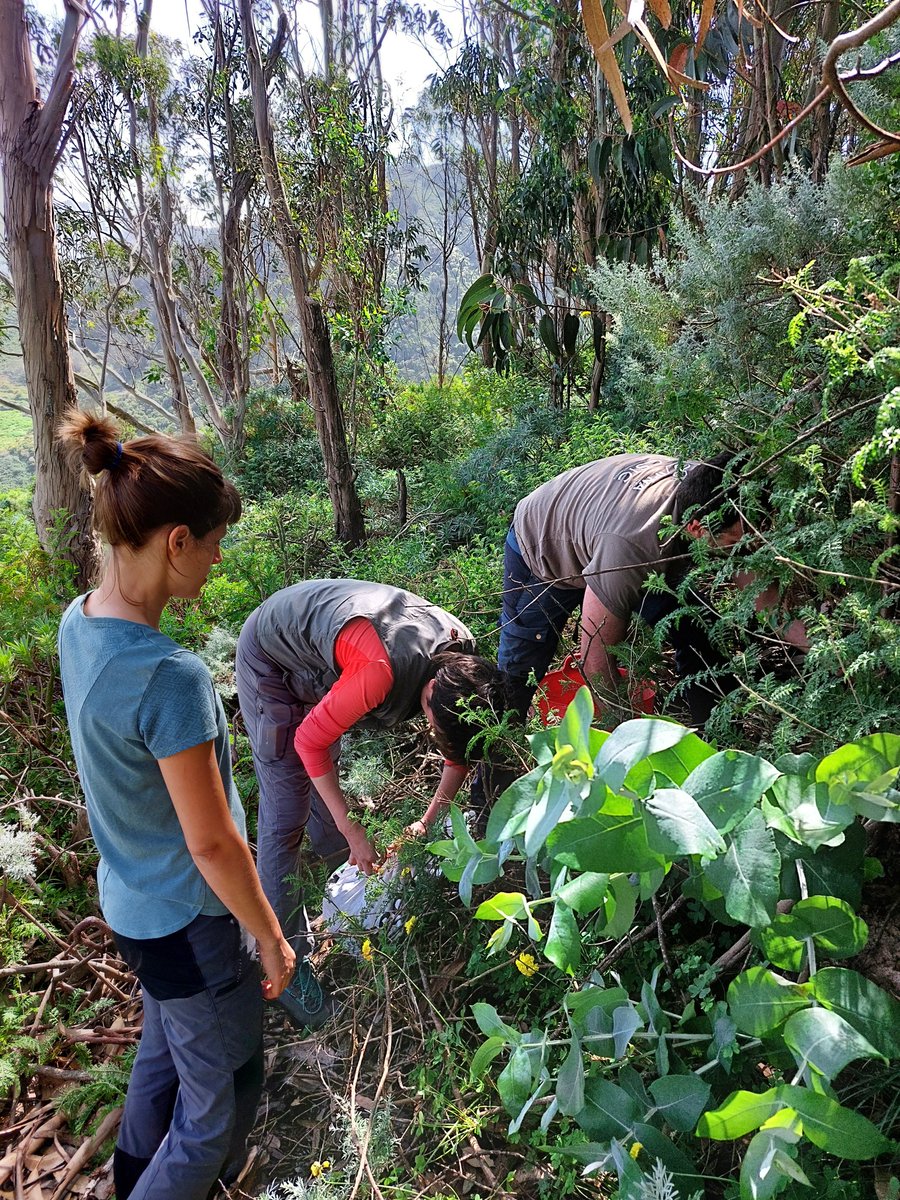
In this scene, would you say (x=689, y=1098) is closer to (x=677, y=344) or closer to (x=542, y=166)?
(x=677, y=344)

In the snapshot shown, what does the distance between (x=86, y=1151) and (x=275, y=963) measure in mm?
1053

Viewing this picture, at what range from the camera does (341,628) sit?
2.21m

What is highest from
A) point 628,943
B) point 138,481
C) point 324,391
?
point 324,391

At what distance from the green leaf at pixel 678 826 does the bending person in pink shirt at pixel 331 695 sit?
99 centimetres

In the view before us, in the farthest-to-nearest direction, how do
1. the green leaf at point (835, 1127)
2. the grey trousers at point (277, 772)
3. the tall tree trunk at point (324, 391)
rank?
the tall tree trunk at point (324, 391) < the grey trousers at point (277, 772) < the green leaf at point (835, 1127)

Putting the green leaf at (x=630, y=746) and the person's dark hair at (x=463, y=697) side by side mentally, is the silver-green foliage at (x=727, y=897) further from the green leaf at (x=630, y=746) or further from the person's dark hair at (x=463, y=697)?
the person's dark hair at (x=463, y=697)

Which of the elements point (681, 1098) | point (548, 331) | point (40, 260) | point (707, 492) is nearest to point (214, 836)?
point (681, 1098)

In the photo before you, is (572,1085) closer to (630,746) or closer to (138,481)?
(630,746)

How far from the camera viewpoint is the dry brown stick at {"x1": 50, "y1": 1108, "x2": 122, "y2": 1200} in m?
2.10

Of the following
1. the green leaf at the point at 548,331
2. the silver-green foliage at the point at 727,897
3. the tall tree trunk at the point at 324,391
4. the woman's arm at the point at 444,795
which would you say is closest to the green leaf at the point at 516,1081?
the silver-green foliage at the point at 727,897

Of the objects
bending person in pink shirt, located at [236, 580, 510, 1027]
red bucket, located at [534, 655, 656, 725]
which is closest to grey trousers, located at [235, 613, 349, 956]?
bending person in pink shirt, located at [236, 580, 510, 1027]

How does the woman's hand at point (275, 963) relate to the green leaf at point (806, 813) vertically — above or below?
below

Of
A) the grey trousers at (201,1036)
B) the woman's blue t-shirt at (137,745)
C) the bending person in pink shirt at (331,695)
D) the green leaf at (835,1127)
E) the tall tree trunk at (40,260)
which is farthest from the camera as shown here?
the tall tree trunk at (40,260)

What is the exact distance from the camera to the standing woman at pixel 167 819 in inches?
59.9
